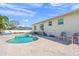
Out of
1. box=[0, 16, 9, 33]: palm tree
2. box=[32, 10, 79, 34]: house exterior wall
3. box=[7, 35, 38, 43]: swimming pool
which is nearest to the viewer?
box=[0, 16, 9, 33]: palm tree

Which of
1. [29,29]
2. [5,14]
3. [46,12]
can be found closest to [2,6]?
[5,14]

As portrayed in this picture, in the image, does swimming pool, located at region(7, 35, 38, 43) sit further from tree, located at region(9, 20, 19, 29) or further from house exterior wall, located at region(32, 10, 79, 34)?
house exterior wall, located at region(32, 10, 79, 34)

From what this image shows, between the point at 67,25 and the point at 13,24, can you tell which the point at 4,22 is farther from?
the point at 67,25

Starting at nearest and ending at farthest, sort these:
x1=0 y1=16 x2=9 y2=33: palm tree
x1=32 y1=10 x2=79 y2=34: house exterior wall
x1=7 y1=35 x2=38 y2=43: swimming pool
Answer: x1=0 y1=16 x2=9 y2=33: palm tree < x1=7 y1=35 x2=38 y2=43: swimming pool < x1=32 y1=10 x2=79 y2=34: house exterior wall

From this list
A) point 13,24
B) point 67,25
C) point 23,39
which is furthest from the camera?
point 67,25

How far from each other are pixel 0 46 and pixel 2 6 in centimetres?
213

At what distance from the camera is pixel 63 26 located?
28.9ft

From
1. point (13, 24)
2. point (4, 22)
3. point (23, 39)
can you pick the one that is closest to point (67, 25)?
A: point (23, 39)

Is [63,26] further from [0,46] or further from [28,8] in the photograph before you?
[0,46]

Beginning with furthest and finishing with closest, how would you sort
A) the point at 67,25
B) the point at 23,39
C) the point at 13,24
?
the point at 67,25 → the point at 23,39 → the point at 13,24

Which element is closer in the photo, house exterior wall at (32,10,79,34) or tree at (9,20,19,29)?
tree at (9,20,19,29)

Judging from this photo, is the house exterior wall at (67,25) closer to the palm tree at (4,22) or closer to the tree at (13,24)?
the tree at (13,24)

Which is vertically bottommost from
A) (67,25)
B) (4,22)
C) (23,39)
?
(23,39)

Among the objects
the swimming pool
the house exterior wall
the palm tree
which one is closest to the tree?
the palm tree
